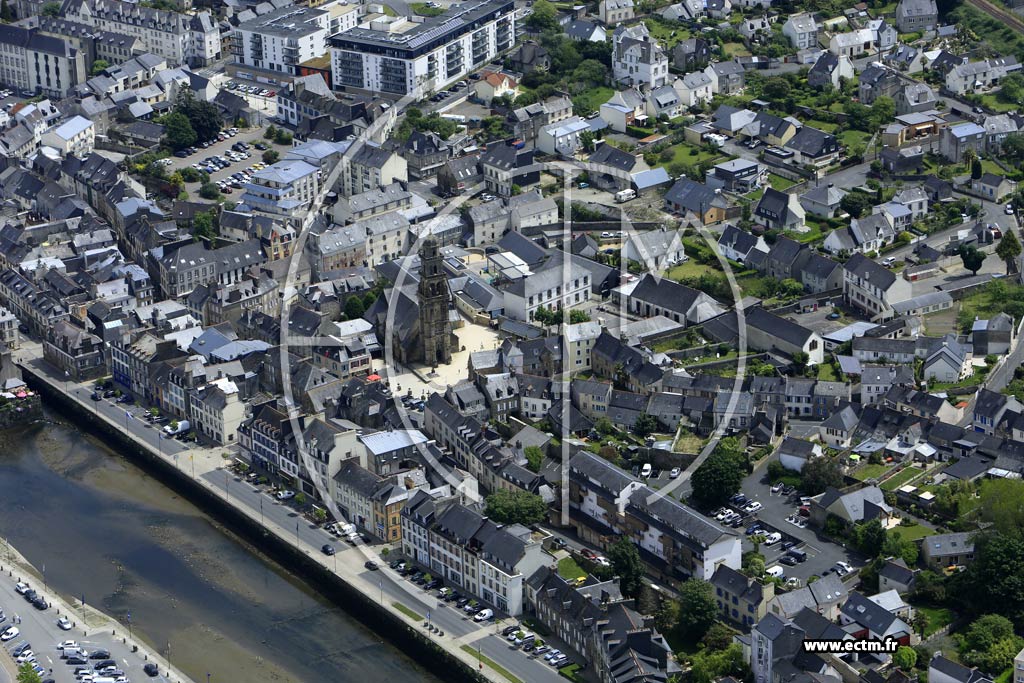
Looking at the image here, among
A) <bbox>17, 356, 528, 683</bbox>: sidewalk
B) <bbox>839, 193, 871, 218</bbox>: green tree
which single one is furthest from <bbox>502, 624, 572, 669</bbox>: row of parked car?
<bbox>839, 193, 871, 218</bbox>: green tree

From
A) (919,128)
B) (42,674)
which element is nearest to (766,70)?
(919,128)

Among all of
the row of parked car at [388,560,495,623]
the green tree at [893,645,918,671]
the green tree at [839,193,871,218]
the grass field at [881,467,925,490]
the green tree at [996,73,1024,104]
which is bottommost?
the row of parked car at [388,560,495,623]

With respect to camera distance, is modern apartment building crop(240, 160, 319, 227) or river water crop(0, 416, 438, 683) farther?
modern apartment building crop(240, 160, 319, 227)

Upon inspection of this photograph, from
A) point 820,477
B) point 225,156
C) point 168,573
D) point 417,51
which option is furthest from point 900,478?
point 417,51

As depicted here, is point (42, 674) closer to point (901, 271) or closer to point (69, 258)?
point (69, 258)

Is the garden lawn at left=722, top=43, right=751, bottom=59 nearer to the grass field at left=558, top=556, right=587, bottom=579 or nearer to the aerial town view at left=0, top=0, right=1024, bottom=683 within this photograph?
the aerial town view at left=0, top=0, right=1024, bottom=683

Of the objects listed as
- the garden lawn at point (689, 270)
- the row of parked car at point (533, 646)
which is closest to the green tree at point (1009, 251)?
the garden lawn at point (689, 270)

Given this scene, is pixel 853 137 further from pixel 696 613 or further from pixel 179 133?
pixel 696 613
